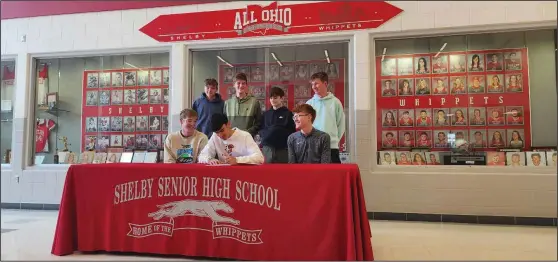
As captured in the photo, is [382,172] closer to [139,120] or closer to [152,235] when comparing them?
[152,235]

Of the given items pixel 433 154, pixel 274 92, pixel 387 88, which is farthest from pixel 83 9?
pixel 433 154

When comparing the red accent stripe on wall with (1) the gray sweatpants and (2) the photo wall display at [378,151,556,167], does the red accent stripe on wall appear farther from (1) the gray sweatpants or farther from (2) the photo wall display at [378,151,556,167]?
(2) the photo wall display at [378,151,556,167]

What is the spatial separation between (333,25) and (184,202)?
3037 mm

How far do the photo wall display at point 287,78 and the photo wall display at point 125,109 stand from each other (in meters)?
0.99

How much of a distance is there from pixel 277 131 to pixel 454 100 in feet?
7.91

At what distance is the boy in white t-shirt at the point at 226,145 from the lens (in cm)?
281

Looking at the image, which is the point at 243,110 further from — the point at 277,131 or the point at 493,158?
the point at 493,158

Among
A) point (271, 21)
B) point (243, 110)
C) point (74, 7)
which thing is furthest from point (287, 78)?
point (74, 7)

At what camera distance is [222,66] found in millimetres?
5035

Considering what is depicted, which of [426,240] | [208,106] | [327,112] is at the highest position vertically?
[208,106]

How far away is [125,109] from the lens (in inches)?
213

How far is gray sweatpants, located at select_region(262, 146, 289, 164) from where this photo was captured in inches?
147

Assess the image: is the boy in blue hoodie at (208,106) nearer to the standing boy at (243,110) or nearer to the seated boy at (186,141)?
the standing boy at (243,110)

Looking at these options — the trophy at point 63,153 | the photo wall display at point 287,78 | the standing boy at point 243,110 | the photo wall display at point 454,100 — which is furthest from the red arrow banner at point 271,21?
the trophy at point 63,153
